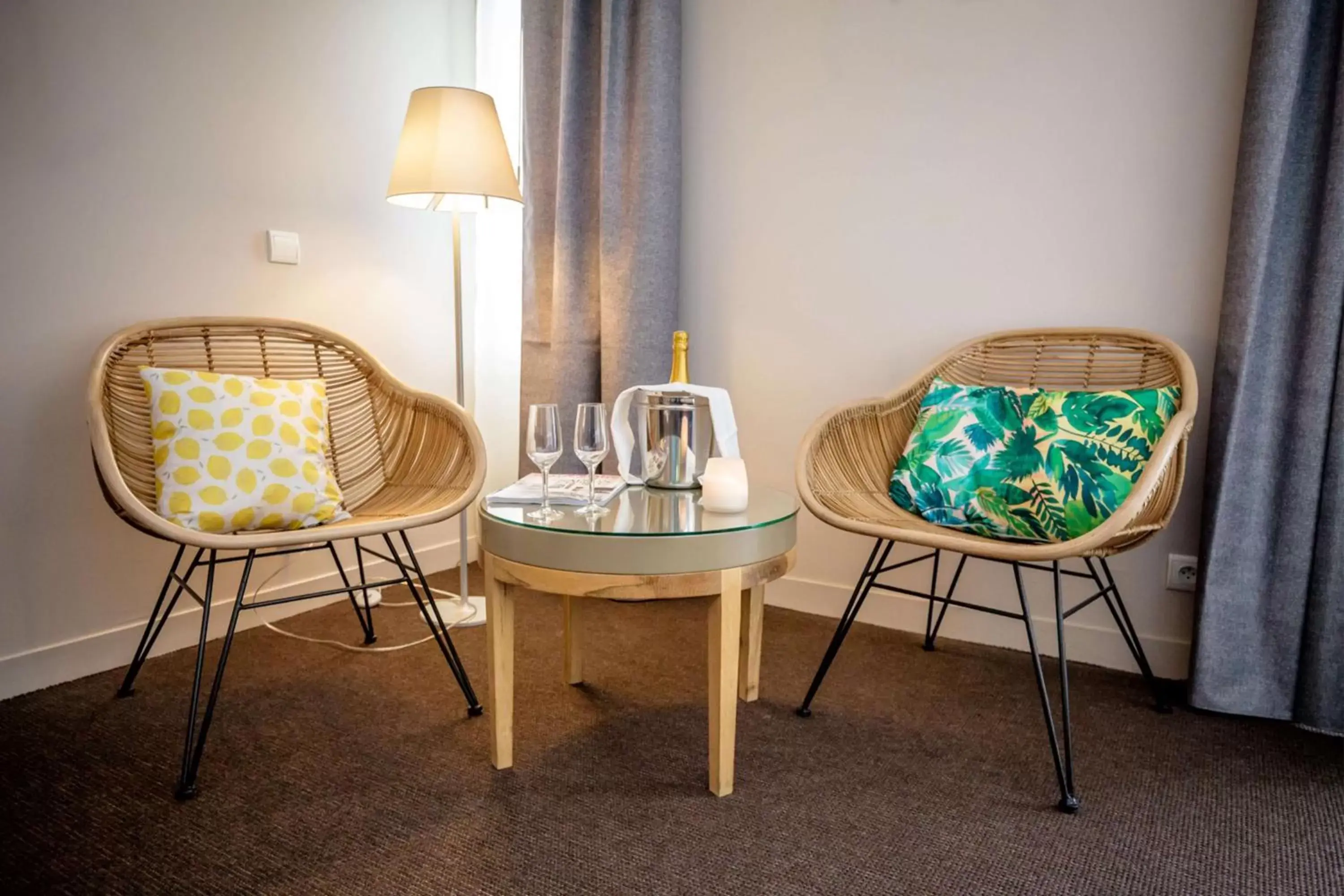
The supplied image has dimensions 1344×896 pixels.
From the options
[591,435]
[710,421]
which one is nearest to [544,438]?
[591,435]

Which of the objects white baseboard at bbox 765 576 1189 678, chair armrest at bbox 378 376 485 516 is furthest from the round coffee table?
white baseboard at bbox 765 576 1189 678

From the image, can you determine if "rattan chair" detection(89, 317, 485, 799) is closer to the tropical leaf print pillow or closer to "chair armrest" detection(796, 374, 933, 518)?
"chair armrest" detection(796, 374, 933, 518)

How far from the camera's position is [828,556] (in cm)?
242

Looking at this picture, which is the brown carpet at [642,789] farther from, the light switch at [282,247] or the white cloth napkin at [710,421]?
the light switch at [282,247]

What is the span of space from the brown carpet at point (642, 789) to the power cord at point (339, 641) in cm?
8

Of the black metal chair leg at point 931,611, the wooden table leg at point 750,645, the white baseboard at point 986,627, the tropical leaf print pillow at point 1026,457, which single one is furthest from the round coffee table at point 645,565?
the white baseboard at point 986,627

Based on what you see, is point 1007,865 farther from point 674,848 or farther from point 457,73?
point 457,73

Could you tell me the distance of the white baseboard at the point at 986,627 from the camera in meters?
1.97

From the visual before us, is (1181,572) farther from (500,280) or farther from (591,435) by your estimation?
(500,280)

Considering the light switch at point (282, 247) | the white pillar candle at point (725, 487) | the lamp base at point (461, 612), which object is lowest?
the lamp base at point (461, 612)

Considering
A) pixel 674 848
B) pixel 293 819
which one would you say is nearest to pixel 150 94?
pixel 293 819

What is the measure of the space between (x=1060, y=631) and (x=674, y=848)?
2.41ft

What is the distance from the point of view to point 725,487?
1.48m

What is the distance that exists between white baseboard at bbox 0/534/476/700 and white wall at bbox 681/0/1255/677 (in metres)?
1.33
